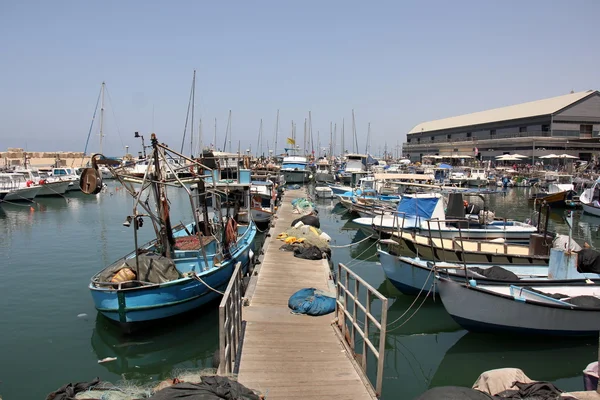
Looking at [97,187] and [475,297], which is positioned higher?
[97,187]

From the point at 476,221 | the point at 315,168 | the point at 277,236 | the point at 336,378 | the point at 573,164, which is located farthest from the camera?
the point at 315,168

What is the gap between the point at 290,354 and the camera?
8.22 meters

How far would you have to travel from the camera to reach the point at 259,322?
9.80m

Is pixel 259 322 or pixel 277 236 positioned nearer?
pixel 259 322

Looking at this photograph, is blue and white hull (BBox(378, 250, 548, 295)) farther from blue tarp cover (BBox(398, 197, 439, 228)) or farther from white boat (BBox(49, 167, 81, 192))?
white boat (BBox(49, 167, 81, 192))

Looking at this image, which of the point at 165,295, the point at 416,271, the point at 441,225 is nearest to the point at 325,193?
the point at 441,225

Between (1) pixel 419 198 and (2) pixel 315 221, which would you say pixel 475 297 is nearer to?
(1) pixel 419 198

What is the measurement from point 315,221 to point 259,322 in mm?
13515

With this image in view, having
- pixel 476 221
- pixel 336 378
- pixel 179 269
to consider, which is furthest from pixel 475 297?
pixel 476 221

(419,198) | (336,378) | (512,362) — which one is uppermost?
(419,198)

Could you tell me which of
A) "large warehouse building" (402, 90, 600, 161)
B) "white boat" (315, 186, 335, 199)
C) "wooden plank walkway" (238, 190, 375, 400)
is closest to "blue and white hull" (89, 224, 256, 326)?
"wooden plank walkway" (238, 190, 375, 400)

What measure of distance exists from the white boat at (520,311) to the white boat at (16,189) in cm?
4325

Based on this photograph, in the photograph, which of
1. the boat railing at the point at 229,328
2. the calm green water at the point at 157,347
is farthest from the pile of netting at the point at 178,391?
the calm green water at the point at 157,347

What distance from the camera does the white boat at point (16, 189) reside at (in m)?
42.1
